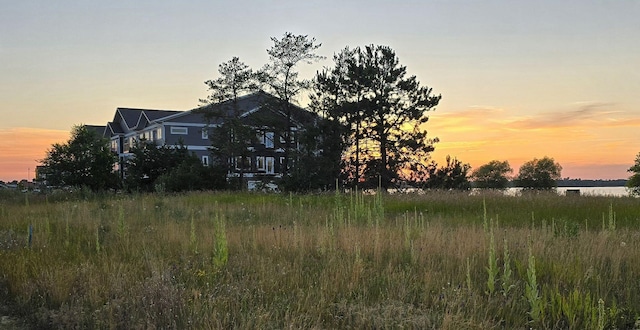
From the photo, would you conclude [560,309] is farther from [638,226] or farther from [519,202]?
[519,202]

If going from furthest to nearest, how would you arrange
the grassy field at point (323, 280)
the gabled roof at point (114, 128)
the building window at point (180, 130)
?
the gabled roof at point (114, 128), the building window at point (180, 130), the grassy field at point (323, 280)

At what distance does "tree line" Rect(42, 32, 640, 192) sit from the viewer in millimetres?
32156

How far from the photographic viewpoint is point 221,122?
1754 inches

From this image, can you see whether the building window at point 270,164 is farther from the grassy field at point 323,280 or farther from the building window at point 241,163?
the grassy field at point 323,280

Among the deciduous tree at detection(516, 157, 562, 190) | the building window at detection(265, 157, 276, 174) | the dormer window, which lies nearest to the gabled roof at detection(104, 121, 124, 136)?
the dormer window

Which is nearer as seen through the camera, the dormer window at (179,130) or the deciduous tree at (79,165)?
the deciduous tree at (79,165)

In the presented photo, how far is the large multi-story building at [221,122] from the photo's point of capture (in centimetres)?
3694

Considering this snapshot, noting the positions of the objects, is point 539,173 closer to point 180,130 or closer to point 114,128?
point 180,130

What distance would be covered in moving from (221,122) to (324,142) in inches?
637

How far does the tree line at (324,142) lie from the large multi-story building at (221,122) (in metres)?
0.51

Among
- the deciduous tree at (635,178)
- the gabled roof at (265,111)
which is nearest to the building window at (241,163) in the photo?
the gabled roof at (265,111)

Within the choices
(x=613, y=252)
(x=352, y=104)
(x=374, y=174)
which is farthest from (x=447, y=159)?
(x=613, y=252)

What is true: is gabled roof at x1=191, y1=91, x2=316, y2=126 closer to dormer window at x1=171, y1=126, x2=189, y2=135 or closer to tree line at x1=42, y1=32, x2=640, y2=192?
tree line at x1=42, y1=32, x2=640, y2=192

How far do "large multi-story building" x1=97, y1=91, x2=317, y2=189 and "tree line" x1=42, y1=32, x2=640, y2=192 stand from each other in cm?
51
